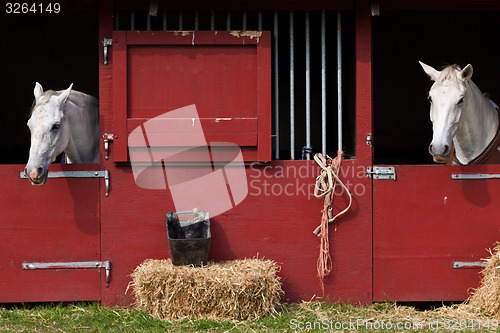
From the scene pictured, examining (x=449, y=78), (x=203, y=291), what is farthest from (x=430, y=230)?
(x=203, y=291)

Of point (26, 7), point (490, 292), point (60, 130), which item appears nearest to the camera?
point (490, 292)

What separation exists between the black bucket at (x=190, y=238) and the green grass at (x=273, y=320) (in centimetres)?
42

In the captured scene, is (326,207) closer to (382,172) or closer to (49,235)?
(382,172)

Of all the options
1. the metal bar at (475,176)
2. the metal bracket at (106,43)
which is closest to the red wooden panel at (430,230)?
the metal bar at (475,176)

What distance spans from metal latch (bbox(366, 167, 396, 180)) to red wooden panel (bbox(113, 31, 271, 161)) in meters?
0.80

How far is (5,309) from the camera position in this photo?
4184 millimetres

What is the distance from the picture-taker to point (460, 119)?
165 inches

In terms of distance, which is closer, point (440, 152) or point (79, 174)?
point (440, 152)

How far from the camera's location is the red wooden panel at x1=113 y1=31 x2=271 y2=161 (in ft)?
13.6

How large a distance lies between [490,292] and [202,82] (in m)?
2.53

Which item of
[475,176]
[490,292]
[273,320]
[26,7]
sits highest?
[26,7]

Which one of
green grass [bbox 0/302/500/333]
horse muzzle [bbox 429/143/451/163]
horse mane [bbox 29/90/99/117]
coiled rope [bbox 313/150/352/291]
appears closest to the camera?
green grass [bbox 0/302/500/333]

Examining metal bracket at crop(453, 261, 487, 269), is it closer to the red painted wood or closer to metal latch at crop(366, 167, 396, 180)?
metal latch at crop(366, 167, 396, 180)

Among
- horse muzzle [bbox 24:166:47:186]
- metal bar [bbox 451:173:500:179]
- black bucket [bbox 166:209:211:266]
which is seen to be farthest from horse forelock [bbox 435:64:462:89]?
horse muzzle [bbox 24:166:47:186]
